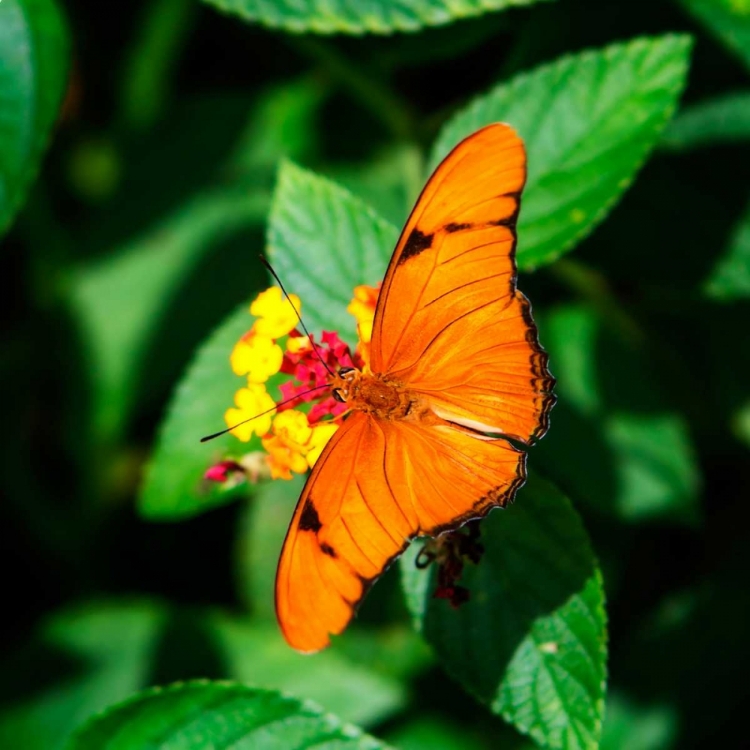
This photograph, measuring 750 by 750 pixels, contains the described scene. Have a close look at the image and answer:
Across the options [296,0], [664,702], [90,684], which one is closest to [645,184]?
[296,0]

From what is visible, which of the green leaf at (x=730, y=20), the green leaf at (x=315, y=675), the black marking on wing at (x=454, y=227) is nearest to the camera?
the black marking on wing at (x=454, y=227)

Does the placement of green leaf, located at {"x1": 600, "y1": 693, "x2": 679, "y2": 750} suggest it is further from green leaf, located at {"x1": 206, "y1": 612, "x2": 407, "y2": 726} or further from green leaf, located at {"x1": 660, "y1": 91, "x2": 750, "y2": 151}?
green leaf, located at {"x1": 660, "y1": 91, "x2": 750, "y2": 151}

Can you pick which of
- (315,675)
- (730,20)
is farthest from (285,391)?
(730,20)

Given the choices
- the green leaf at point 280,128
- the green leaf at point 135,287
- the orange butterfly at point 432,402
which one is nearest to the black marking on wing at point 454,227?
the orange butterfly at point 432,402

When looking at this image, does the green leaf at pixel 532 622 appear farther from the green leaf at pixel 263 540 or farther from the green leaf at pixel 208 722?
the green leaf at pixel 263 540

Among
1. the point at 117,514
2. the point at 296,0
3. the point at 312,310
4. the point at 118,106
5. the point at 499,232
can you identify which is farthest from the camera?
the point at 118,106

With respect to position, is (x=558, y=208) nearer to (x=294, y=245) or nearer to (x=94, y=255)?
(x=294, y=245)

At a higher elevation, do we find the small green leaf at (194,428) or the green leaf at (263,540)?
the small green leaf at (194,428)
